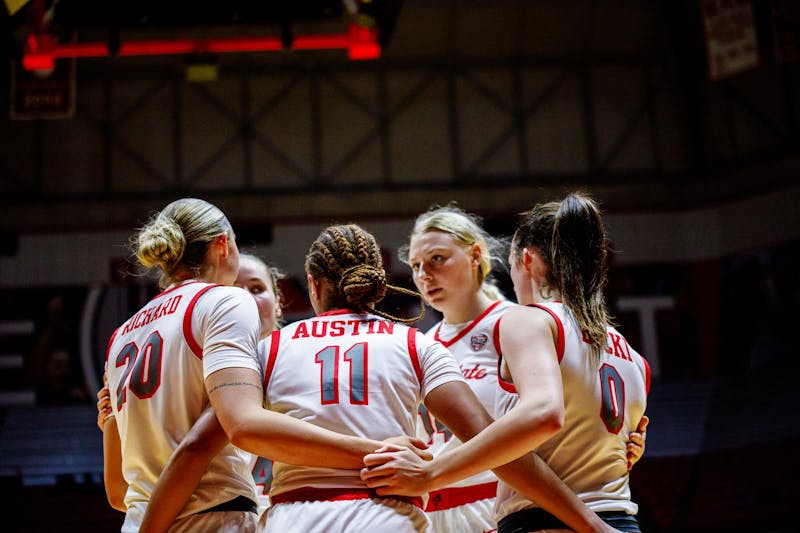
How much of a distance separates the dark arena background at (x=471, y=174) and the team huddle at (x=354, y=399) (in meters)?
8.62

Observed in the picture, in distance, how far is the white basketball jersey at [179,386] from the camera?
279 cm

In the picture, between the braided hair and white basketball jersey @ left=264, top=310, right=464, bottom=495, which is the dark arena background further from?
white basketball jersey @ left=264, top=310, right=464, bottom=495

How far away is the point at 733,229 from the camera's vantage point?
44.8 ft

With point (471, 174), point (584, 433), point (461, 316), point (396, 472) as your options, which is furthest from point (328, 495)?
point (471, 174)

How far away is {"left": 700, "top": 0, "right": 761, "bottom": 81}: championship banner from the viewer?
34.5ft

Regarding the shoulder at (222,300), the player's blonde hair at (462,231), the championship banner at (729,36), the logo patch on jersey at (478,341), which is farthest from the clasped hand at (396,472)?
the championship banner at (729,36)

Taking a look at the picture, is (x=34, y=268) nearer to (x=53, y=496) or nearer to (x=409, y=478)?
(x=53, y=496)

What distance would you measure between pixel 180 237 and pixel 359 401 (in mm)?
980

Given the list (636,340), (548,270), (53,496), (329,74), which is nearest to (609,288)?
(636,340)

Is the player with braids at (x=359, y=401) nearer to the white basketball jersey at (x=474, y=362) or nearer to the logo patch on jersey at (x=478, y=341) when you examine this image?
the white basketball jersey at (x=474, y=362)

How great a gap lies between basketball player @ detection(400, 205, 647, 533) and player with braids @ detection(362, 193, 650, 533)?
1.01 meters

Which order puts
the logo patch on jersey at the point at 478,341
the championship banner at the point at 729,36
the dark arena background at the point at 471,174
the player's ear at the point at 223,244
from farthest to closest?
1. the dark arena background at the point at 471,174
2. the championship banner at the point at 729,36
3. the logo patch on jersey at the point at 478,341
4. the player's ear at the point at 223,244

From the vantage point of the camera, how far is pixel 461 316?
14.6 ft

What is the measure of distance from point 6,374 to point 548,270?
11048 millimetres
